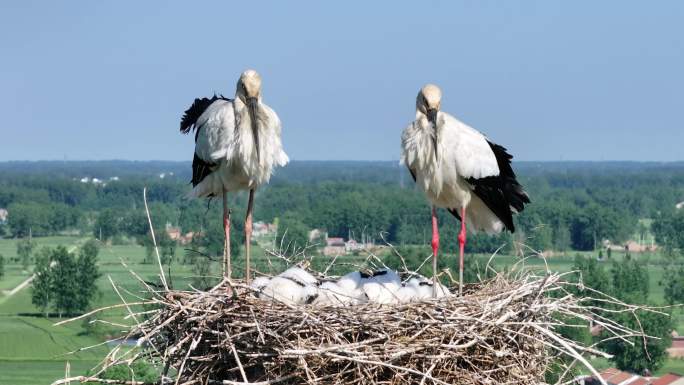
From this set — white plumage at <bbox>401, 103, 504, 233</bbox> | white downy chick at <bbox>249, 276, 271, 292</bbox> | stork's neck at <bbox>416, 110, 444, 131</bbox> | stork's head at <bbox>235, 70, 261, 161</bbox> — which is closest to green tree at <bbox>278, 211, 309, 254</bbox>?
white downy chick at <bbox>249, 276, 271, 292</bbox>

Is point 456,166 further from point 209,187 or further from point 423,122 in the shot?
point 209,187

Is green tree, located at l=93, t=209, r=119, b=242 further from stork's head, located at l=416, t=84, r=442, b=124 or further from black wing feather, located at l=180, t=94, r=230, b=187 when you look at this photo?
stork's head, located at l=416, t=84, r=442, b=124

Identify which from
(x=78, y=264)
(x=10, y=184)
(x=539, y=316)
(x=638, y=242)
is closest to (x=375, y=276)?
(x=539, y=316)

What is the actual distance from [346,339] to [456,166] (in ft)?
6.94

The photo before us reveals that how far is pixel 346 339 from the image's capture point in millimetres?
5867

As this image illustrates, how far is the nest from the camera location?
221 inches

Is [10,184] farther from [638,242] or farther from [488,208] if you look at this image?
[488,208]

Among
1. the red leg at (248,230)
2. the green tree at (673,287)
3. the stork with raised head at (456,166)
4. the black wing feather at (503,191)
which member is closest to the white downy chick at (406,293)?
the stork with raised head at (456,166)

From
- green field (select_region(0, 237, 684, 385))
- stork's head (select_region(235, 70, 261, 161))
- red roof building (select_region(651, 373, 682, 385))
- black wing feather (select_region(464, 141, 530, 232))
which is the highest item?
A: stork's head (select_region(235, 70, 261, 161))

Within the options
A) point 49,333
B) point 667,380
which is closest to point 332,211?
point 49,333

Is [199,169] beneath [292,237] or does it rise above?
above

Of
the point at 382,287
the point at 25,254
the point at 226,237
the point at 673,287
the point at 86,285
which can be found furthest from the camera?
the point at 25,254

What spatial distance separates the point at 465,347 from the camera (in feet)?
18.9

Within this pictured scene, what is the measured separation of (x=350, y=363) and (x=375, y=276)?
Answer: 144 centimetres
